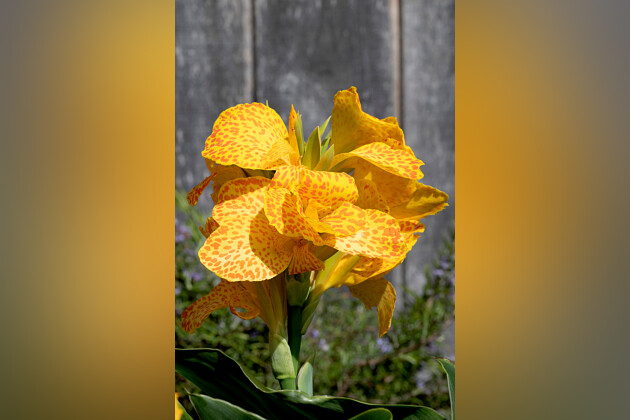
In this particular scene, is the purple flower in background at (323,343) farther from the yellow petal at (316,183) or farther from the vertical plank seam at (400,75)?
the yellow petal at (316,183)

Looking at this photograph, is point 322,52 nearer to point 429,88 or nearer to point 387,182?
point 429,88

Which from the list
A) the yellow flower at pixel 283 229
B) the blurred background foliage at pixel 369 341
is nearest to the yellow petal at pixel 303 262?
the yellow flower at pixel 283 229

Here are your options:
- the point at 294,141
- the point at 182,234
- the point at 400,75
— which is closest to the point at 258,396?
the point at 294,141

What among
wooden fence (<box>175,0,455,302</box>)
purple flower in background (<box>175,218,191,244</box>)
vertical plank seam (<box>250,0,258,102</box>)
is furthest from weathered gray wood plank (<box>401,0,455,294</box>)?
purple flower in background (<box>175,218,191,244</box>)

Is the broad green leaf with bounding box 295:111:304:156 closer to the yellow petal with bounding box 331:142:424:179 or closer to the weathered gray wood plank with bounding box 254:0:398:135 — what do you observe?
the yellow petal with bounding box 331:142:424:179
